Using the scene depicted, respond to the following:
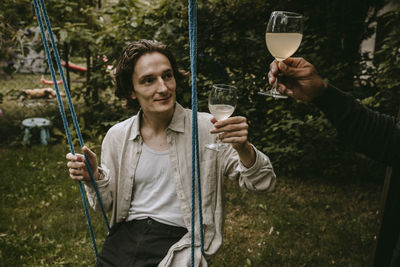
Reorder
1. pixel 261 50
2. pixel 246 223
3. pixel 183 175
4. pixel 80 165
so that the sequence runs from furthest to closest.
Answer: pixel 261 50, pixel 246 223, pixel 183 175, pixel 80 165

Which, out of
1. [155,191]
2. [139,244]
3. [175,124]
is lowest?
[139,244]

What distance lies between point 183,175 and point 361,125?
948 mm

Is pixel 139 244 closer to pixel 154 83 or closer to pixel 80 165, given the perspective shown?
pixel 80 165

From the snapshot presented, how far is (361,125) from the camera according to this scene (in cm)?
130

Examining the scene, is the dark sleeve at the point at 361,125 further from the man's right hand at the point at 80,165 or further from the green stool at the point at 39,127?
the green stool at the point at 39,127

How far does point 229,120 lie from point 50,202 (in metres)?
3.13

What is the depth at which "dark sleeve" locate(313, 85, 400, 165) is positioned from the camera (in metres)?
1.28

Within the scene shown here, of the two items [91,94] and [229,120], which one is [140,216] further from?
[91,94]

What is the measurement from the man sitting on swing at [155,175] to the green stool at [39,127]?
377cm

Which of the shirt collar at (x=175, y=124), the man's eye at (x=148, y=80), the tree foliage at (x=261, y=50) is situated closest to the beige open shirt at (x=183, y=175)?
the shirt collar at (x=175, y=124)

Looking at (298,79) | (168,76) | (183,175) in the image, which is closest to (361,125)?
(298,79)

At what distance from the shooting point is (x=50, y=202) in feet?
12.2

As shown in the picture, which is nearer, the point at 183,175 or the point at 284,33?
the point at 284,33

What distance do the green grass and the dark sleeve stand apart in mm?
1872
